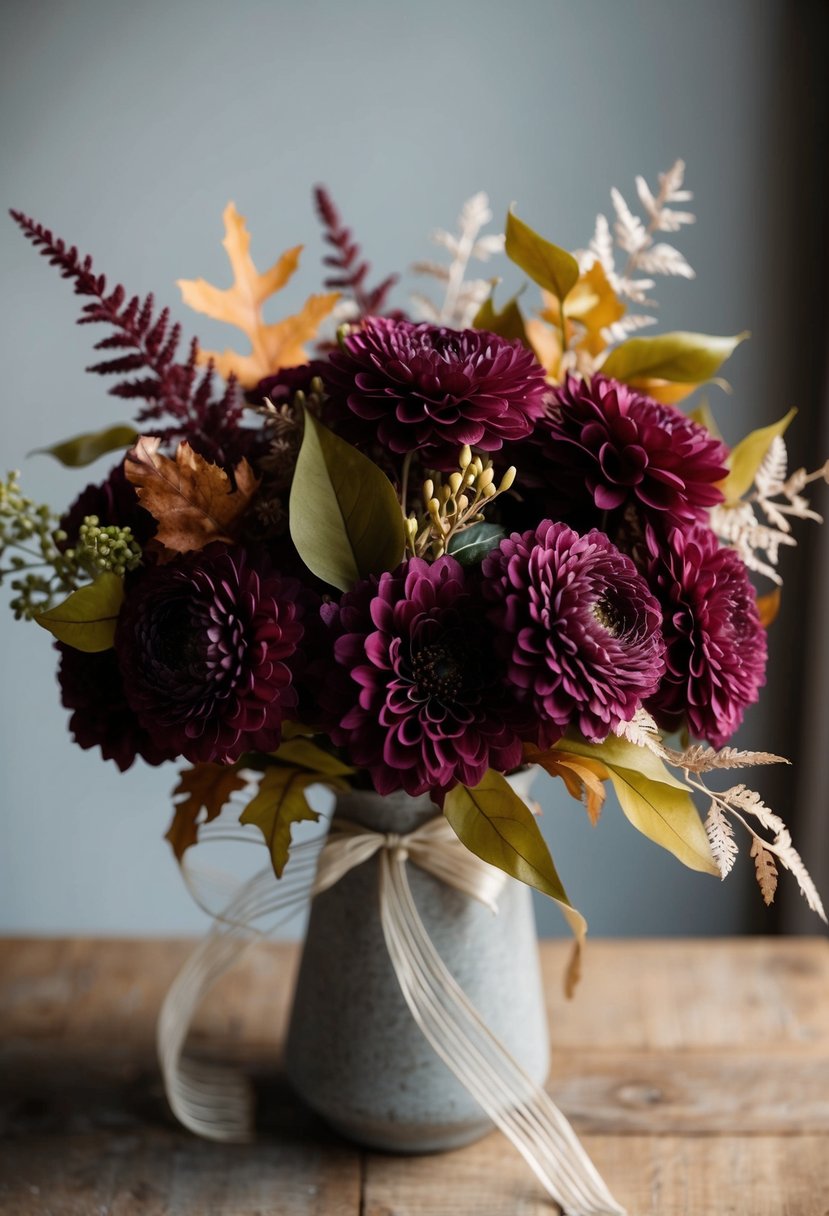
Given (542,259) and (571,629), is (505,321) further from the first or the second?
(571,629)

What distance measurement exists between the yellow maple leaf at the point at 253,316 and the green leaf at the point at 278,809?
0.23 m

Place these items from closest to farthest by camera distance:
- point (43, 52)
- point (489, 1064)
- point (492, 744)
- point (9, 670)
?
point (492, 744) → point (489, 1064) → point (43, 52) → point (9, 670)

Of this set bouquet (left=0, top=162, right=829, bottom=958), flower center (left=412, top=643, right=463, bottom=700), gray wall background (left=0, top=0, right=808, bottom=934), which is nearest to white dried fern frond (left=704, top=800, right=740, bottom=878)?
bouquet (left=0, top=162, right=829, bottom=958)

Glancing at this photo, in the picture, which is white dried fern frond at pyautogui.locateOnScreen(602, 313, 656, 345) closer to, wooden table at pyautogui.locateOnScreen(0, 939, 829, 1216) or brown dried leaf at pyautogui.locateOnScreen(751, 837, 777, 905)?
brown dried leaf at pyautogui.locateOnScreen(751, 837, 777, 905)

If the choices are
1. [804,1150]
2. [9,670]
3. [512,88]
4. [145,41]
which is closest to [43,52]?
[145,41]

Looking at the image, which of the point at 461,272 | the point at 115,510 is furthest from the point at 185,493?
the point at 461,272

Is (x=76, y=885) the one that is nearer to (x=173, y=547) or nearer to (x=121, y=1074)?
(x=121, y=1074)

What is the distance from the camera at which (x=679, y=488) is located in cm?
54

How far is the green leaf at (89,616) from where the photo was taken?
1.72ft

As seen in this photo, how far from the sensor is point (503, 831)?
535mm

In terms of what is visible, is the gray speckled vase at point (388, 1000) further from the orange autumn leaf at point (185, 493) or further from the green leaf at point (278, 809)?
the orange autumn leaf at point (185, 493)

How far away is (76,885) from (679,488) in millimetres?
976

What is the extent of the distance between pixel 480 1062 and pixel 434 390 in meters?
0.36

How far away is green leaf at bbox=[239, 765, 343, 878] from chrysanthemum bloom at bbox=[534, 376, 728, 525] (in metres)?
0.19
